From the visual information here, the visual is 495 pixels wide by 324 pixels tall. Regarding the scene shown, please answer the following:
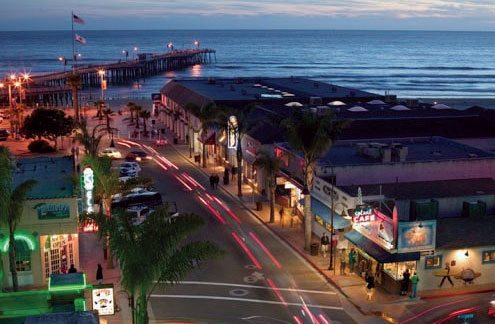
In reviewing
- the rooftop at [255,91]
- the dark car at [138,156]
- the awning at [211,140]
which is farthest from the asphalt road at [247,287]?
the rooftop at [255,91]

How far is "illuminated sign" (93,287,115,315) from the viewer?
2505 centimetres

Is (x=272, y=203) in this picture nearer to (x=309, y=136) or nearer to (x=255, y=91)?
(x=309, y=136)

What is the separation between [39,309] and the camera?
2119cm

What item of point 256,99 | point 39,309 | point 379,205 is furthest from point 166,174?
point 39,309

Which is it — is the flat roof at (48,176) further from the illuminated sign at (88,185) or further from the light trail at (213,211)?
the light trail at (213,211)

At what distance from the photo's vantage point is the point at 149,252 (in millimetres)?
19578

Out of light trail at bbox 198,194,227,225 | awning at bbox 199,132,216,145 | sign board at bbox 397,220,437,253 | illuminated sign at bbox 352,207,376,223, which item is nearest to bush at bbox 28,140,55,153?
awning at bbox 199,132,216,145

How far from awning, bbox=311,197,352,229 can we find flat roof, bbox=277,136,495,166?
8.43 feet

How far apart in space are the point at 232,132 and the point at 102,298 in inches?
1100

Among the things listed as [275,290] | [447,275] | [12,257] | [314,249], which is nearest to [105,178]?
[12,257]

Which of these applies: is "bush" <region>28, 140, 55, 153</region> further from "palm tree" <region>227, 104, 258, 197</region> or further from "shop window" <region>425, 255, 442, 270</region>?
"shop window" <region>425, 255, 442, 270</region>

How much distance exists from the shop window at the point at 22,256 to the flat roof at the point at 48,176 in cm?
220

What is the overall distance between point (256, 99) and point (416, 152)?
2728cm

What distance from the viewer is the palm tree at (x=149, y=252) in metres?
19.4
